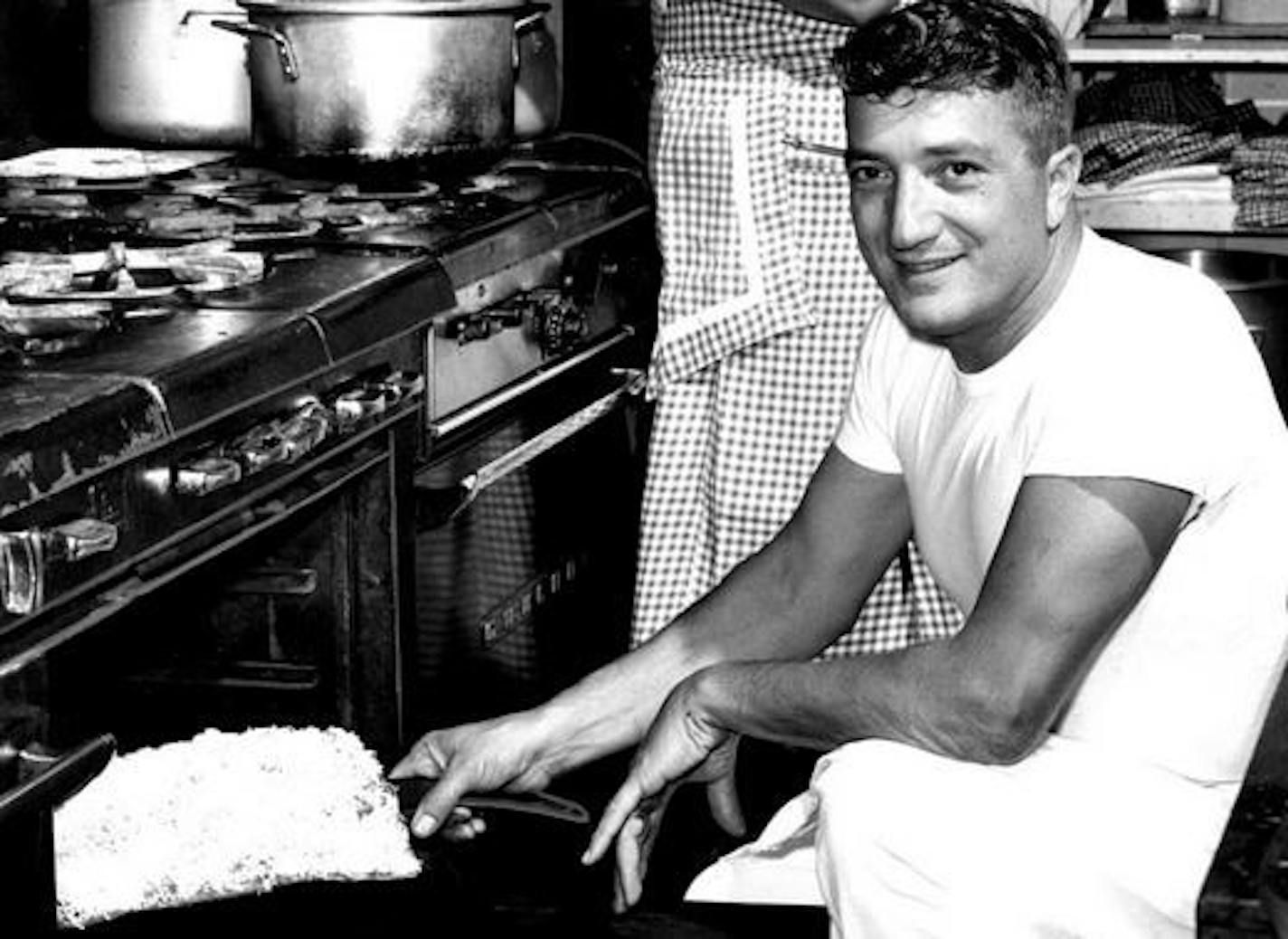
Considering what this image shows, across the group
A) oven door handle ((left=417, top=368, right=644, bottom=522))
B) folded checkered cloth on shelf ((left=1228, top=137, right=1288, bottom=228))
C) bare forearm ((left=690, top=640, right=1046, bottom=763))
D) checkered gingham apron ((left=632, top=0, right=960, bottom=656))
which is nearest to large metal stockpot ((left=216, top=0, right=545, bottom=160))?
checkered gingham apron ((left=632, top=0, right=960, bottom=656))

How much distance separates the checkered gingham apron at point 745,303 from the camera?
3.82 meters

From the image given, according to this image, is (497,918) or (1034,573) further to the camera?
Result: (497,918)

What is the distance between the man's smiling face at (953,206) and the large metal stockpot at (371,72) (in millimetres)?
1351

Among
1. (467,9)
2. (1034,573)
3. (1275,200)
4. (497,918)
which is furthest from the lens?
(1275,200)

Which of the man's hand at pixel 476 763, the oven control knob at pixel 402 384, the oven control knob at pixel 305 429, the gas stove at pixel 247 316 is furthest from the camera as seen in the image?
the oven control knob at pixel 402 384

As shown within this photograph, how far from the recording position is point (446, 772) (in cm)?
249

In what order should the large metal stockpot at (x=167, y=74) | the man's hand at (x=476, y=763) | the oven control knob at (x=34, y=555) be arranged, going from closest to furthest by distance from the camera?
the oven control knob at (x=34, y=555), the man's hand at (x=476, y=763), the large metal stockpot at (x=167, y=74)

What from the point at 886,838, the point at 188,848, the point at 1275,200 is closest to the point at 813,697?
the point at 886,838

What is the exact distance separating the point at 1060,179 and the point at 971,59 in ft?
0.53

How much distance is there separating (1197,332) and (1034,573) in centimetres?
31

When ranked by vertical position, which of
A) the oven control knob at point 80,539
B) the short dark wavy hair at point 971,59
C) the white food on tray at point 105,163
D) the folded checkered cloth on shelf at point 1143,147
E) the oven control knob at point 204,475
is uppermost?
the short dark wavy hair at point 971,59

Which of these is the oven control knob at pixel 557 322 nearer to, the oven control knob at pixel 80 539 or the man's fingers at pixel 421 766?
the man's fingers at pixel 421 766

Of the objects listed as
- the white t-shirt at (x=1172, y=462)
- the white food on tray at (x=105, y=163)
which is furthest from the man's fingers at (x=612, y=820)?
the white food on tray at (x=105, y=163)

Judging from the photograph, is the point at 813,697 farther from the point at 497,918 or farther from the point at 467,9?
the point at 467,9
